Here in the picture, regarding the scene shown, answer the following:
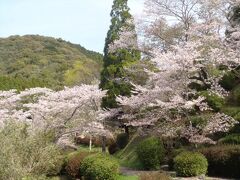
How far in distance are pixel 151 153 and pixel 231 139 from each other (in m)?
4.10

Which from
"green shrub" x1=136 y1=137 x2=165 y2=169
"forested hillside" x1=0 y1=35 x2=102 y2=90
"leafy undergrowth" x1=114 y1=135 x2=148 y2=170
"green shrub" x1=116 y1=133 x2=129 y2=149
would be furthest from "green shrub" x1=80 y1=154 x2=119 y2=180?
"forested hillside" x1=0 y1=35 x2=102 y2=90

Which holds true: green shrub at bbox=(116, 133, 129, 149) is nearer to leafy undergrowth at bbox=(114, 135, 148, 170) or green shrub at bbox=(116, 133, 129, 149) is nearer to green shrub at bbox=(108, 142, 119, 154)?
green shrub at bbox=(108, 142, 119, 154)

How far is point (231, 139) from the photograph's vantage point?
17.7 m

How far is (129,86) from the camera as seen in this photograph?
90.0 feet

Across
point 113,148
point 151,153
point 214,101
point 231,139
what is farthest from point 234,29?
point 113,148

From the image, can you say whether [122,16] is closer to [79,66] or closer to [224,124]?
[224,124]

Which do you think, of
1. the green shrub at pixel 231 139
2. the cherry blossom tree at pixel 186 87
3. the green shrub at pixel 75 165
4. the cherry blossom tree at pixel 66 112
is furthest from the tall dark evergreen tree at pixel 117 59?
the green shrub at pixel 231 139

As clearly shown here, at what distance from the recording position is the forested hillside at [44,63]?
58.9m

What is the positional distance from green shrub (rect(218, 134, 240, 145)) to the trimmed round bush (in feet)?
6.07

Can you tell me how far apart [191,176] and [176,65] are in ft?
15.8

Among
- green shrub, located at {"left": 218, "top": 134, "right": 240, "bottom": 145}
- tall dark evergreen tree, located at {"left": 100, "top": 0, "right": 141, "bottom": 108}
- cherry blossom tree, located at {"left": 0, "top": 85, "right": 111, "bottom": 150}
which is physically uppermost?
tall dark evergreen tree, located at {"left": 100, "top": 0, "right": 141, "bottom": 108}

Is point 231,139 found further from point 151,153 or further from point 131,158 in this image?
point 131,158

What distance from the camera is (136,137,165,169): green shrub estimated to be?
19938 millimetres

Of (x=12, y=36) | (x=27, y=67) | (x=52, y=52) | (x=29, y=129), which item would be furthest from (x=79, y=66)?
(x=29, y=129)
